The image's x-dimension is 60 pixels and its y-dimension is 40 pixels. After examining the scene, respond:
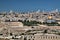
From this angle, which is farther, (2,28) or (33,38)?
(2,28)

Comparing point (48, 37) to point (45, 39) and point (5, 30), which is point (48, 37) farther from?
point (5, 30)

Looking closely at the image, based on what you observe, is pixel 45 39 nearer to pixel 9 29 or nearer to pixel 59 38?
pixel 59 38

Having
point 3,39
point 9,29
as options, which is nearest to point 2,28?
point 9,29

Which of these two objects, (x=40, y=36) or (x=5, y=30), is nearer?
(x=40, y=36)

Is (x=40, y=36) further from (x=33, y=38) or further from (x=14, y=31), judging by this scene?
(x=14, y=31)

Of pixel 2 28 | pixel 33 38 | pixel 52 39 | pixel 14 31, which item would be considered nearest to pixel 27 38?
pixel 33 38

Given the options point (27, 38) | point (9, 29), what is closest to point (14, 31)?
point (9, 29)

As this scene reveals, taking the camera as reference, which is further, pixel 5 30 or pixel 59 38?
pixel 5 30
